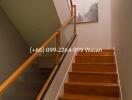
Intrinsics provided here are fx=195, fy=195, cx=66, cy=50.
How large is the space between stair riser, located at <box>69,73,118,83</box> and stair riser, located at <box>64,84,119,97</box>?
1.01 feet

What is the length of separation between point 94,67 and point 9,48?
181 cm

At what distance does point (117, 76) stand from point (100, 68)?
48 centimetres

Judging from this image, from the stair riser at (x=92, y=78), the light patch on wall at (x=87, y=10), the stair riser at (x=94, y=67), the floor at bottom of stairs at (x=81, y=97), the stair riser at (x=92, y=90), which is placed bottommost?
the floor at bottom of stairs at (x=81, y=97)

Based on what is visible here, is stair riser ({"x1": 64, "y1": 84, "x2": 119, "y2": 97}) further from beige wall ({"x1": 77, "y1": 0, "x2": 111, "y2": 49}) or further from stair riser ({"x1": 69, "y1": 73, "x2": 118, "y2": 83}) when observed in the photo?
beige wall ({"x1": 77, "y1": 0, "x2": 111, "y2": 49})

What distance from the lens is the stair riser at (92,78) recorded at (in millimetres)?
3738

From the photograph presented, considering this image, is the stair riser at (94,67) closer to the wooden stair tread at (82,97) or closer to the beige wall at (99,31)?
the wooden stair tread at (82,97)

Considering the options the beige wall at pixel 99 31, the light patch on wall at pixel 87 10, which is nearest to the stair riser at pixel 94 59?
the beige wall at pixel 99 31

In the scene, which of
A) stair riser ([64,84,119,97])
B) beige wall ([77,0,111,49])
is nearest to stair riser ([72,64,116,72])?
stair riser ([64,84,119,97])

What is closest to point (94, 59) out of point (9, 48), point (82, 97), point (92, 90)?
point (92, 90)

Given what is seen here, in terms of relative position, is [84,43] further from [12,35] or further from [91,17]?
[12,35]

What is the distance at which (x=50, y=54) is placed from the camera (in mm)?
3545

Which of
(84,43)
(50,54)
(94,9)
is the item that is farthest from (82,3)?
(50,54)

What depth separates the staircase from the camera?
3414 mm

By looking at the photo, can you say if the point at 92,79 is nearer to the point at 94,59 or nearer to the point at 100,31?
the point at 94,59
